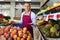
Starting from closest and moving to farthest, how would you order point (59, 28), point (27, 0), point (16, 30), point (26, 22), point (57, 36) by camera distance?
point (57, 36) → point (59, 28) → point (16, 30) → point (26, 22) → point (27, 0)

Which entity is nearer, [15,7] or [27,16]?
[27,16]

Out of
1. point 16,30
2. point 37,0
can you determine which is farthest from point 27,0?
point 16,30

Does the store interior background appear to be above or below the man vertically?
above

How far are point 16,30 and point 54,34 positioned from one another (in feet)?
1.99

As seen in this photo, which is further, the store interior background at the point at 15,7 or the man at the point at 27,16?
the store interior background at the point at 15,7

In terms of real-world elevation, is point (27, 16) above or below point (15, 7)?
below

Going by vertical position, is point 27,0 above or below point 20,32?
above

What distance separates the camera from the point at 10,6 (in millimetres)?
8867

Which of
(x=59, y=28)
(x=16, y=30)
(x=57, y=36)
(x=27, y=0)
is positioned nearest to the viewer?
(x=57, y=36)

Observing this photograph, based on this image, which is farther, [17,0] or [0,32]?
[17,0]

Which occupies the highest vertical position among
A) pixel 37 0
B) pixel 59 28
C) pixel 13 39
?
pixel 37 0

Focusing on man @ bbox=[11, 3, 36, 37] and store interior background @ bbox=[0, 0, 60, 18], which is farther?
store interior background @ bbox=[0, 0, 60, 18]

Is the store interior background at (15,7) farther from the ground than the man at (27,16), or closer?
farther from the ground

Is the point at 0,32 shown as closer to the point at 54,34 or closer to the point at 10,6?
the point at 54,34
